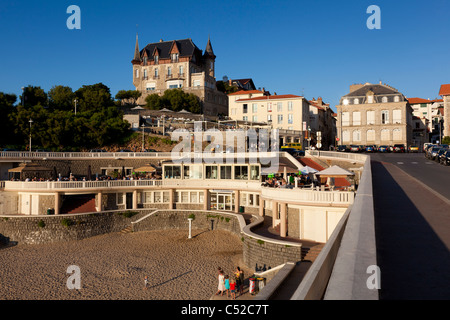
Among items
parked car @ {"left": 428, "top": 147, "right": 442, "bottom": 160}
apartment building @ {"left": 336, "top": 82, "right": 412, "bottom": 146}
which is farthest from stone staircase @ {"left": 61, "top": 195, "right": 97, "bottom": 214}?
apartment building @ {"left": 336, "top": 82, "right": 412, "bottom": 146}

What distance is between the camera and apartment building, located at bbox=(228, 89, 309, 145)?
7369 centimetres

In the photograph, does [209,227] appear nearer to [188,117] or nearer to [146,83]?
[188,117]

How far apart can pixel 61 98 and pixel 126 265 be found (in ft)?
208

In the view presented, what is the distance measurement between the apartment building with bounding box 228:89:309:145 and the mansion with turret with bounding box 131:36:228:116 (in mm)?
15927

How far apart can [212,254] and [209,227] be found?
680 cm

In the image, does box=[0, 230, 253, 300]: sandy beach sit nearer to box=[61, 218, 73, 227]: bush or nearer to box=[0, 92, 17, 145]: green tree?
box=[61, 218, 73, 227]: bush

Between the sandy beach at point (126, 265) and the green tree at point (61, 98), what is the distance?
4892 cm

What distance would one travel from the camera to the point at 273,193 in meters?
24.4

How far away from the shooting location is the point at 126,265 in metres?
27.0

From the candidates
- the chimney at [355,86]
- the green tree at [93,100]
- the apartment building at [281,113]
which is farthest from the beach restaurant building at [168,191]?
the chimney at [355,86]

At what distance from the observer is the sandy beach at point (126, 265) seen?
22.3 m

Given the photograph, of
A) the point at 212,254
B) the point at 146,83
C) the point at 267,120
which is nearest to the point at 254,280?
the point at 212,254

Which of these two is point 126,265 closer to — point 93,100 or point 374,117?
point 93,100

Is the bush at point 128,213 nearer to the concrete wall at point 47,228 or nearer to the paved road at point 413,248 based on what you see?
the concrete wall at point 47,228
